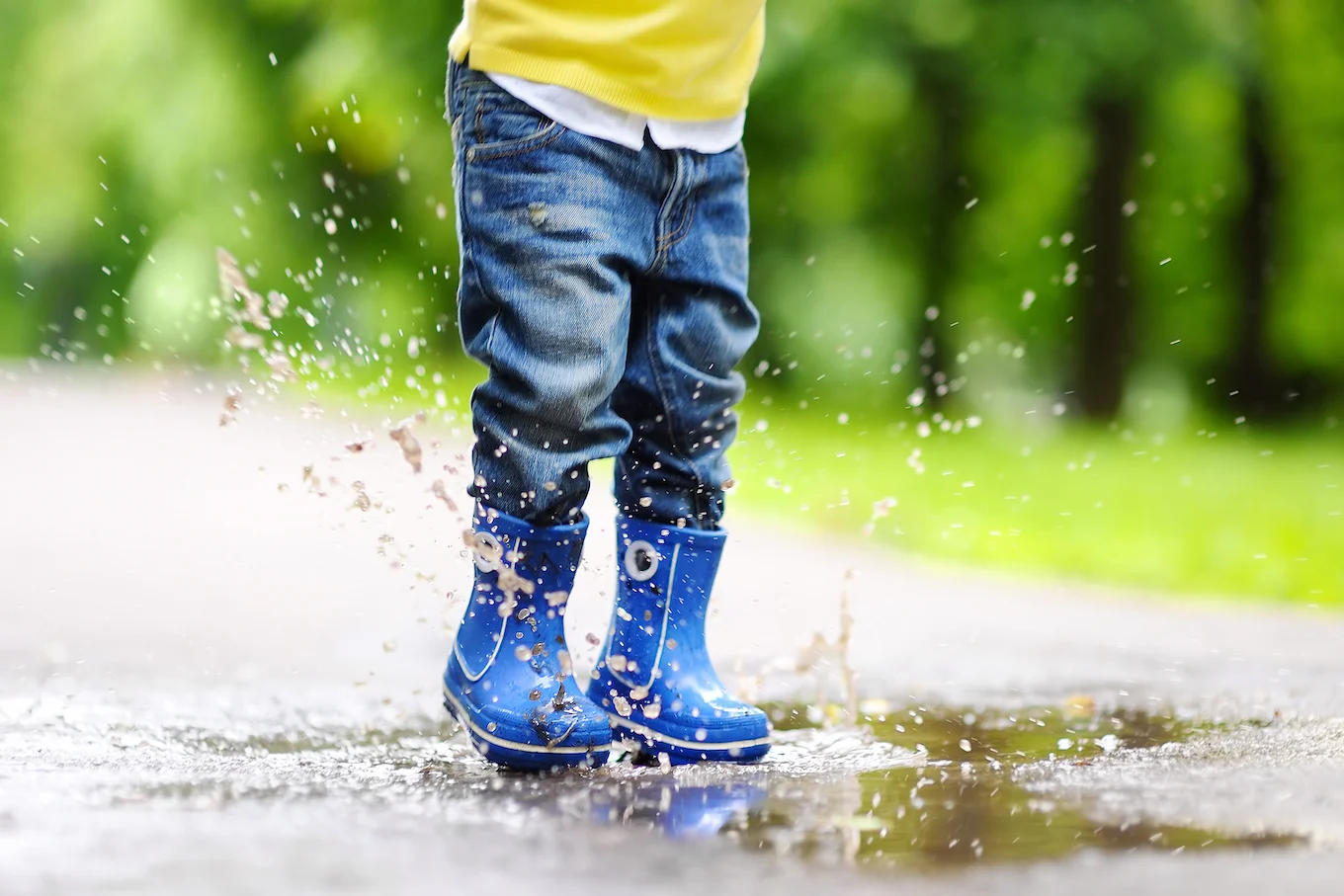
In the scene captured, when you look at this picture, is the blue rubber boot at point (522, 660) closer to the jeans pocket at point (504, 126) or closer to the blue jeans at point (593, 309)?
the blue jeans at point (593, 309)

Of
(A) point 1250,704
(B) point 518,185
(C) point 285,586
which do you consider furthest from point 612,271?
(C) point 285,586

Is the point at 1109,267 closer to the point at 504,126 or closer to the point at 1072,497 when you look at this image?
the point at 1072,497

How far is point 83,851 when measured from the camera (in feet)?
6.07

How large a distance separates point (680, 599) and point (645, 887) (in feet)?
2.93

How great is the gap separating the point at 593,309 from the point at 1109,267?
10927mm

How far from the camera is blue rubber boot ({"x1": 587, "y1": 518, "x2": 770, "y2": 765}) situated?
2488 mm

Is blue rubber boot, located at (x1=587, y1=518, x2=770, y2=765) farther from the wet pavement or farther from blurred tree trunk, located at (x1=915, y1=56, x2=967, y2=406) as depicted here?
blurred tree trunk, located at (x1=915, y1=56, x2=967, y2=406)

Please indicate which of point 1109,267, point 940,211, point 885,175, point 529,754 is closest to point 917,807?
point 529,754

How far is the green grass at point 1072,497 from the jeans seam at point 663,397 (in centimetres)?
28

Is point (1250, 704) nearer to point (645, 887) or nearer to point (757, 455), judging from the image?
point (645, 887)

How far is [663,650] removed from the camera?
257 centimetres

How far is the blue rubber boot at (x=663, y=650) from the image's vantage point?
2488 mm

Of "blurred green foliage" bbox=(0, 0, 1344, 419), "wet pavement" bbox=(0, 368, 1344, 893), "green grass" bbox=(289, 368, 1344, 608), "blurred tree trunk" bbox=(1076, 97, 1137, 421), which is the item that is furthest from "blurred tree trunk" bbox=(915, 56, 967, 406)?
"wet pavement" bbox=(0, 368, 1344, 893)

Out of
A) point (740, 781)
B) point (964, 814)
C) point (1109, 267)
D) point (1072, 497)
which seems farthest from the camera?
point (1109, 267)
